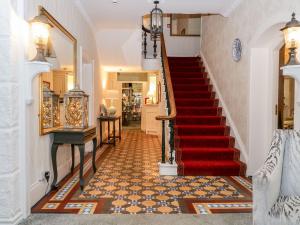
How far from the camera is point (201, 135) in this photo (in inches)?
204

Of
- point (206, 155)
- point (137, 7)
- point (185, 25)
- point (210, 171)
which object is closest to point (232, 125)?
point (206, 155)

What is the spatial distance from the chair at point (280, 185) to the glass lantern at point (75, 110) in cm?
256

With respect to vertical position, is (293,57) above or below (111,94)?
above

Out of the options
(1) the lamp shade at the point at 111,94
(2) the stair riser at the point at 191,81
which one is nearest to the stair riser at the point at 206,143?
(2) the stair riser at the point at 191,81

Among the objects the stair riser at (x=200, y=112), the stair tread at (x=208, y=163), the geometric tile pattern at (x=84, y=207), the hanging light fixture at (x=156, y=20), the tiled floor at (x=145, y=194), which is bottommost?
the tiled floor at (x=145, y=194)

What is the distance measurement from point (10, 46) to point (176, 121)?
11.8 ft

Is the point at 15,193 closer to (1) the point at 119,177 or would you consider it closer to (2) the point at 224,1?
(1) the point at 119,177

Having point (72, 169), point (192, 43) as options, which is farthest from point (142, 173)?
point (192, 43)

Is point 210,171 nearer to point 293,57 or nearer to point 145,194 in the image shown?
point 145,194

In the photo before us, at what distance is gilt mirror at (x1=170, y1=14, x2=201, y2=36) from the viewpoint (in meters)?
9.25

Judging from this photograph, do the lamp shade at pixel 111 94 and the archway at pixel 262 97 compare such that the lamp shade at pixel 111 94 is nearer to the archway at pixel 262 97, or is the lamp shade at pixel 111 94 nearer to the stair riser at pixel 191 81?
the stair riser at pixel 191 81

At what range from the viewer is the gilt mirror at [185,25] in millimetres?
9249

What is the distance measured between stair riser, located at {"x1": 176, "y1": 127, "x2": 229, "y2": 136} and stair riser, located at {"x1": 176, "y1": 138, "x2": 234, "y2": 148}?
264 millimetres

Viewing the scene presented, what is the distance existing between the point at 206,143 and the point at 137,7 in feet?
9.23
